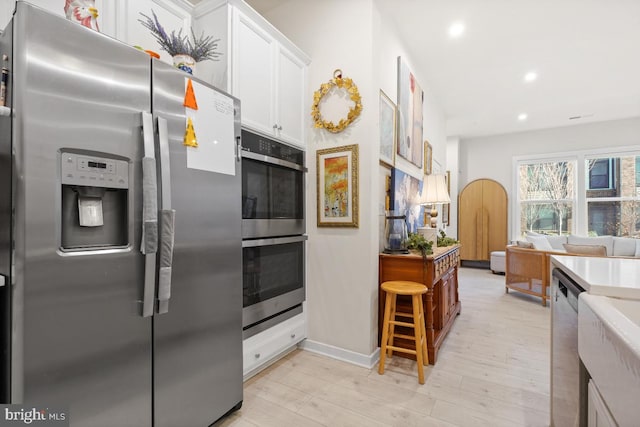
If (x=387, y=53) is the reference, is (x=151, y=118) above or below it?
below

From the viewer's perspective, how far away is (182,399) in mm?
1410

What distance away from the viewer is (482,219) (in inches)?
268

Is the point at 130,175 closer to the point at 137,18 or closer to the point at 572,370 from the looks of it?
the point at 137,18

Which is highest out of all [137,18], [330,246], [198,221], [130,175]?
[137,18]

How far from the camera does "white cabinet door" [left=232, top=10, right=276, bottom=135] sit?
1984 mm

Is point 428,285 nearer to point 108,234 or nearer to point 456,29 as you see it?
point 108,234

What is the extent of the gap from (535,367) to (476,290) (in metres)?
2.69

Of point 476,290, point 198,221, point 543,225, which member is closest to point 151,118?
point 198,221

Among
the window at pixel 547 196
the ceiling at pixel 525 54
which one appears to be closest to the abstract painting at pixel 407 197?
the ceiling at pixel 525 54

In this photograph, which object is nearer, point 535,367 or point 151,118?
point 151,118

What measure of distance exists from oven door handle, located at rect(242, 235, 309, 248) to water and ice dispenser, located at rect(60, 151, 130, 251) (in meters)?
0.82

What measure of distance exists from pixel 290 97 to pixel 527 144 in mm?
6409

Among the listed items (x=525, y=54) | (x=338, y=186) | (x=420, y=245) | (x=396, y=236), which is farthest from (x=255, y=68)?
(x=525, y=54)

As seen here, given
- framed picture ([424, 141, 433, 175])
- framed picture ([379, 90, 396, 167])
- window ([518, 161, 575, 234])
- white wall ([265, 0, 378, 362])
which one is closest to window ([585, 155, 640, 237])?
window ([518, 161, 575, 234])
